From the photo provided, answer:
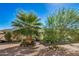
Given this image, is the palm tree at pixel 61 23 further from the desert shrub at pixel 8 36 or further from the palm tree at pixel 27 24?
the desert shrub at pixel 8 36

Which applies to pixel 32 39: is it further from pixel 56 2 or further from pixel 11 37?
pixel 56 2

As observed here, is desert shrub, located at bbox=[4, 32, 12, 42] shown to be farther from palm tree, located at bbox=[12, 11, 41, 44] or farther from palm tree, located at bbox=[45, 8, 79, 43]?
palm tree, located at bbox=[45, 8, 79, 43]

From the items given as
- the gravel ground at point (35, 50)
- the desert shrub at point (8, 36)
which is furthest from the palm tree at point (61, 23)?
the desert shrub at point (8, 36)

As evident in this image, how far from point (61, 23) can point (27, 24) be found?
0.35m

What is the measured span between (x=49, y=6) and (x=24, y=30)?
0.35 m

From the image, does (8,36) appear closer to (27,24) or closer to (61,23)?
(27,24)

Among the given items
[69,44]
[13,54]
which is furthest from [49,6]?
[13,54]

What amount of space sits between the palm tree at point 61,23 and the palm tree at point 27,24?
4.8 inches

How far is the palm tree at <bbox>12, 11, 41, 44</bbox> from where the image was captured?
8.49ft

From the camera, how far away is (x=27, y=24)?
2590 mm

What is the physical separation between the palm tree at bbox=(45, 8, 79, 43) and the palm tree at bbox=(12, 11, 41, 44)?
12 cm

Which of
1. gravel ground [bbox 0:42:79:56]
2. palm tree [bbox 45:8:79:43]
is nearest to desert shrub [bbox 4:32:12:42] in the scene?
gravel ground [bbox 0:42:79:56]

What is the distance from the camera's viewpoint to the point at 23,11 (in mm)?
2590

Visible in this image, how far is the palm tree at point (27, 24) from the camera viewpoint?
2.59 meters
